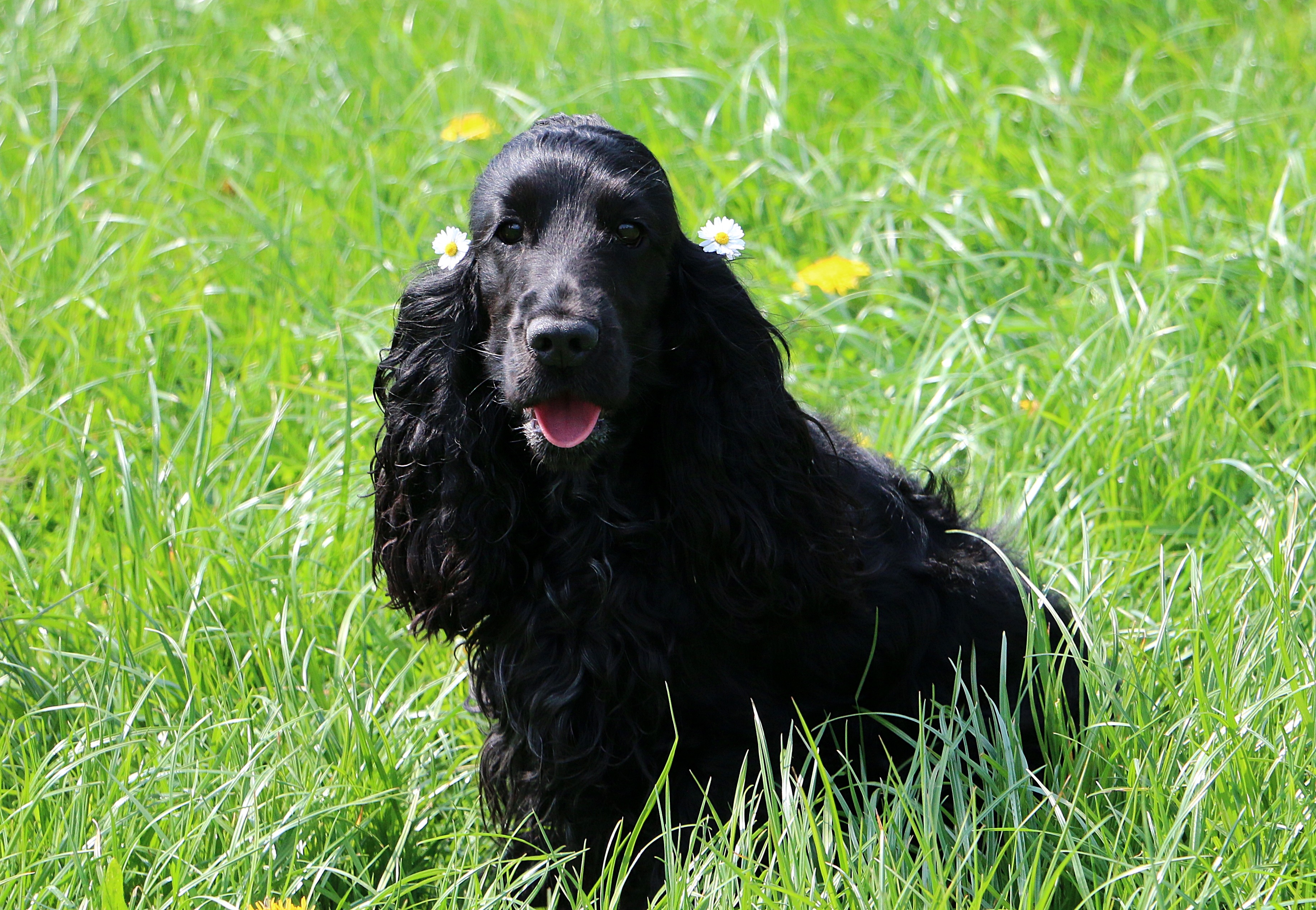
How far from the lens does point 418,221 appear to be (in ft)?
14.0

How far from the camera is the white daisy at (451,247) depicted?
7.68 ft

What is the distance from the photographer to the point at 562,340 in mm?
2031

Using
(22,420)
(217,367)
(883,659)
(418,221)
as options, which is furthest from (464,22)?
(883,659)

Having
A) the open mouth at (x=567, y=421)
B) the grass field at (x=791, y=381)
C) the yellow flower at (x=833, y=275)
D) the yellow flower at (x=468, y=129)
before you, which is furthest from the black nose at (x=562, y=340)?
the yellow flower at (x=468, y=129)

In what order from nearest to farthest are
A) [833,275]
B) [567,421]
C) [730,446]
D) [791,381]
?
1. [567,421]
2. [730,446]
3. [791,381]
4. [833,275]

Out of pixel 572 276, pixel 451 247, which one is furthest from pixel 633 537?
pixel 451 247

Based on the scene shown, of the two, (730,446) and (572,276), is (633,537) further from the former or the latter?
(572,276)

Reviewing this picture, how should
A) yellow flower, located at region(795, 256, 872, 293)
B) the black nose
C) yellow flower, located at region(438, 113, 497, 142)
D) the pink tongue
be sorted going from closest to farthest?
the black nose < the pink tongue < yellow flower, located at region(795, 256, 872, 293) < yellow flower, located at region(438, 113, 497, 142)

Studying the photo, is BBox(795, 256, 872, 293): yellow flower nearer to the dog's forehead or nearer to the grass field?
the grass field

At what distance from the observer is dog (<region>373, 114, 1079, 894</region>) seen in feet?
7.46

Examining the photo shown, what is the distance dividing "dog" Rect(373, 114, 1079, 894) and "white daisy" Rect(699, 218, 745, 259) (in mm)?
28

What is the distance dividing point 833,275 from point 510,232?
1.88m

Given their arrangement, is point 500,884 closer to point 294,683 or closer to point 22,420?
point 294,683

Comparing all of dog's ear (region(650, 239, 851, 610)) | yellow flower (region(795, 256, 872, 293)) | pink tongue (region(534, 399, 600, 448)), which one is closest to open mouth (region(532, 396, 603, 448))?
pink tongue (region(534, 399, 600, 448))
